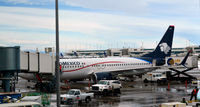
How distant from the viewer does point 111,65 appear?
158ft

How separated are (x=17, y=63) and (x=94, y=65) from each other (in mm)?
26949

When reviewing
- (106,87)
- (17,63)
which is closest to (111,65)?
(106,87)

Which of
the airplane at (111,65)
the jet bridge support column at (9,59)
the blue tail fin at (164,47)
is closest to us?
the jet bridge support column at (9,59)

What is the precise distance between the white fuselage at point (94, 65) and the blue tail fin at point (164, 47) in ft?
9.20

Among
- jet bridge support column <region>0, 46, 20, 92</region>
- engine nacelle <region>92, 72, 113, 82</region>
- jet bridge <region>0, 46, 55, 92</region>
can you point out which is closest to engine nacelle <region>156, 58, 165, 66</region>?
engine nacelle <region>92, 72, 113, 82</region>

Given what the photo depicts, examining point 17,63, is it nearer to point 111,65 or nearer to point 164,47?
point 111,65

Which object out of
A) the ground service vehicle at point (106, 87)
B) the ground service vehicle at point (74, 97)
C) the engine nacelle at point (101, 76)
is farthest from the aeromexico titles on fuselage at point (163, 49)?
the ground service vehicle at point (74, 97)

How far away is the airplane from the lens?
43094mm

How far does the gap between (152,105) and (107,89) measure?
8.74 m

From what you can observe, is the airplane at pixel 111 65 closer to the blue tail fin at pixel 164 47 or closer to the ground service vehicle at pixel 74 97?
the blue tail fin at pixel 164 47

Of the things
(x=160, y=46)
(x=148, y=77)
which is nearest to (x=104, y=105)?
(x=148, y=77)

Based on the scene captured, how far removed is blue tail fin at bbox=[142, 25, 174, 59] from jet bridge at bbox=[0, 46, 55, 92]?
31499mm

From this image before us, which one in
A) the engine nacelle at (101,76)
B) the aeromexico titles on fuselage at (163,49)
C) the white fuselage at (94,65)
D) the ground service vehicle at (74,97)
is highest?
the aeromexico titles on fuselage at (163,49)

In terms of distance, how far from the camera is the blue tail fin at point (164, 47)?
54.1 metres
